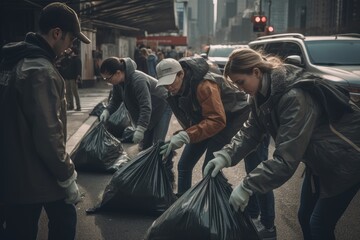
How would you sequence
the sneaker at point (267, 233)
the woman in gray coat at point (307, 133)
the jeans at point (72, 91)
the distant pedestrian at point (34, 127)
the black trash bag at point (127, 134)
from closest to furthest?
the distant pedestrian at point (34, 127) < the woman in gray coat at point (307, 133) < the sneaker at point (267, 233) < the black trash bag at point (127, 134) < the jeans at point (72, 91)

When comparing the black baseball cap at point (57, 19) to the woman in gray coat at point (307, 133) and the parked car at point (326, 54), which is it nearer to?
the woman in gray coat at point (307, 133)

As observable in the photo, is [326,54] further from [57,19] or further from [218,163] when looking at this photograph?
[57,19]

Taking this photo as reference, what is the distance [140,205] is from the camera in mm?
4758

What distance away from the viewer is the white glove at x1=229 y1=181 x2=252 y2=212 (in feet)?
9.72

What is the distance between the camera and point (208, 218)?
10.6ft

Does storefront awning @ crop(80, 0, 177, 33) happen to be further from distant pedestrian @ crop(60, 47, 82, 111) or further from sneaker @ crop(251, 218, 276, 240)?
sneaker @ crop(251, 218, 276, 240)

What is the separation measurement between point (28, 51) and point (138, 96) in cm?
273

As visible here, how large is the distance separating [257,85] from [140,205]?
2135mm

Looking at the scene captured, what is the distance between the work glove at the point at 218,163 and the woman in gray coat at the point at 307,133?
0.30 metres

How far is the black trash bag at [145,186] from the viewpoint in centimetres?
467

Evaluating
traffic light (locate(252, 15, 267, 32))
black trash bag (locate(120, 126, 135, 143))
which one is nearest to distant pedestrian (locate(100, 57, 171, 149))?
black trash bag (locate(120, 126, 135, 143))

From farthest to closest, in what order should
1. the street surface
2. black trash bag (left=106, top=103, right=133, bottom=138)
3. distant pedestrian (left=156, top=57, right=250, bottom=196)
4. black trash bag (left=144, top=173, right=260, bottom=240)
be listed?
black trash bag (left=106, top=103, right=133, bottom=138)
the street surface
distant pedestrian (left=156, top=57, right=250, bottom=196)
black trash bag (left=144, top=173, right=260, bottom=240)

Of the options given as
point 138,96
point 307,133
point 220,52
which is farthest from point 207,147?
point 220,52

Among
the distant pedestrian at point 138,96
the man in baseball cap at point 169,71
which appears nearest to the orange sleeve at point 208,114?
the man in baseball cap at point 169,71
